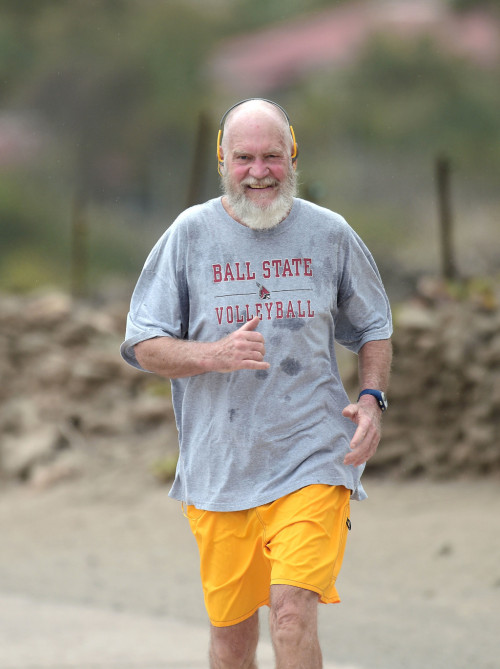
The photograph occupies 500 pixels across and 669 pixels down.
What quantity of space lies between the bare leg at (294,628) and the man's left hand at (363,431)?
1.18 feet

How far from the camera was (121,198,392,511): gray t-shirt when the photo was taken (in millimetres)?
3006

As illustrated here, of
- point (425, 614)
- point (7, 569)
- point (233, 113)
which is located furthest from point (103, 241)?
point (233, 113)

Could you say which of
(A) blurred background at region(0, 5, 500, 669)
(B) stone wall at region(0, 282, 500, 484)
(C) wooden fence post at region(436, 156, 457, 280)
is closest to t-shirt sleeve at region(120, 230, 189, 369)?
(A) blurred background at region(0, 5, 500, 669)

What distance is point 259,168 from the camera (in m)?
3.03

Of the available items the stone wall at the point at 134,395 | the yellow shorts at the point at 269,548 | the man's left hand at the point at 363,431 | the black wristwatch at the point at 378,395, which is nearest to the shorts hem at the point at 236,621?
the yellow shorts at the point at 269,548

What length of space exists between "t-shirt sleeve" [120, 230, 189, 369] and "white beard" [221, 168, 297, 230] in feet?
0.62

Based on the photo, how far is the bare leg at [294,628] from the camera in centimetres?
281

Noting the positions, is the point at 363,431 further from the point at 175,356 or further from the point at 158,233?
the point at 158,233

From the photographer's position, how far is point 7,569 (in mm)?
6332

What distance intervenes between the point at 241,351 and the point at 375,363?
0.49m

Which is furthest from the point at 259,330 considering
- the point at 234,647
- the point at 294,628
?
the point at 234,647

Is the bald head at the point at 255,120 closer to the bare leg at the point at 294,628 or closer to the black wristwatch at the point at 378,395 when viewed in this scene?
the black wristwatch at the point at 378,395

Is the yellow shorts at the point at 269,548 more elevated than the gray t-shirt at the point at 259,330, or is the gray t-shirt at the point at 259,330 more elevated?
the gray t-shirt at the point at 259,330

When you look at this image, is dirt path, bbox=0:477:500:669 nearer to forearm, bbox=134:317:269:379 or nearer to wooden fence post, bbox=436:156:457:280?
wooden fence post, bbox=436:156:457:280
